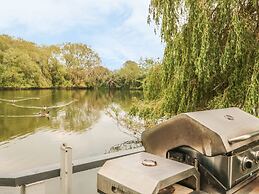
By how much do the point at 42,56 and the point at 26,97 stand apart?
421cm

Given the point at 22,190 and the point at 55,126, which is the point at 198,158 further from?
the point at 55,126

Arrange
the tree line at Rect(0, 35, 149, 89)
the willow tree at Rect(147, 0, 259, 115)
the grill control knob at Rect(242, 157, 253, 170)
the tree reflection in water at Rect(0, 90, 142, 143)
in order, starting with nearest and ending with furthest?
the grill control knob at Rect(242, 157, 253, 170) → the willow tree at Rect(147, 0, 259, 115) → the tree reflection in water at Rect(0, 90, 142, 143) → the tree line at Rect(0, 35, 149, 89)

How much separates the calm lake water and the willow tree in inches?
51.3

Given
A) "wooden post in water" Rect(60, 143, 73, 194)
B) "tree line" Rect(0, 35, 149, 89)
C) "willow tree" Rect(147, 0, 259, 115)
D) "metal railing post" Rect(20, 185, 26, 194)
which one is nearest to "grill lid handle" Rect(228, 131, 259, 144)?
"wooden post in water" Rect(60, 143, 73, 194)

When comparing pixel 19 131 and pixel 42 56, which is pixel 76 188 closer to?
pixel 19 131

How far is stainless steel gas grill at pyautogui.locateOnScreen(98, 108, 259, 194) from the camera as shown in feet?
2.32

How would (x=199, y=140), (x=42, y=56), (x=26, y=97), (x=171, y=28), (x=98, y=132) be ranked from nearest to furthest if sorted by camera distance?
(x=199, y=140)
(x=171, y=28)
(x=98, y=132)
(x=26, y=97)
(x=42, y=56)

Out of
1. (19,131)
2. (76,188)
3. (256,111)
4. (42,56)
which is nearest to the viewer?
(76,188)

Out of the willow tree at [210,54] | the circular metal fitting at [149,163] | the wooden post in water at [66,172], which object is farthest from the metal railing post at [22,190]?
the willow tree at [210,54]

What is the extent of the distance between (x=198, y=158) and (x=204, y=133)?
8cm

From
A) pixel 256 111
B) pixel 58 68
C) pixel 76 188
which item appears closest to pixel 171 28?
pixel 256 111

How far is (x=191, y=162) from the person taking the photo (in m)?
0.81

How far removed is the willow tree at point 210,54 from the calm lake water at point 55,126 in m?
1.30

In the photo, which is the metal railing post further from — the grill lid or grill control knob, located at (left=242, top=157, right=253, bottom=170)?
grill control knob, located at (left=242, top=157, right=253, bottom=170)
